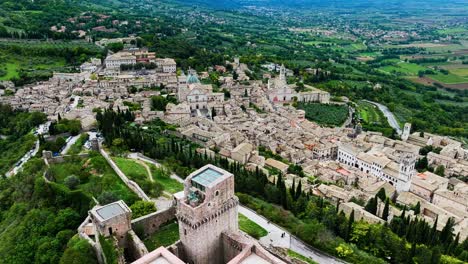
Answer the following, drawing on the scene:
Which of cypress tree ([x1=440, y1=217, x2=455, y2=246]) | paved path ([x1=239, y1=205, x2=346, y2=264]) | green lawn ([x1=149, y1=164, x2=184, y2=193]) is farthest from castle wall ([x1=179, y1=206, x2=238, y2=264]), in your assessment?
cypress tree ([x1=440, y1=217, x2=455, y2=246])

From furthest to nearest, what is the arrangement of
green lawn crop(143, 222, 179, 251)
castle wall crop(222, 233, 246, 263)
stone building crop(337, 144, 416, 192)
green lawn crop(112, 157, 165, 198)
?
1. stone building crop(337, 144, 416, 192)
2. green lawn crop(112, 157, 165, 198)
3. green lawn crop(143, 222, 179, 251)
4. castle wall crop(222, 233, 246, 263)

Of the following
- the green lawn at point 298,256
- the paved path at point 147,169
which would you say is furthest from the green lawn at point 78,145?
the green lawn at point 298,256

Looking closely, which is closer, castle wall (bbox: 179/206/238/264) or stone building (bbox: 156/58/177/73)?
castle wall (bbox: 179/206/238/264)

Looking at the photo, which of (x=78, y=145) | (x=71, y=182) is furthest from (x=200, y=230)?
(x=78, y=145)

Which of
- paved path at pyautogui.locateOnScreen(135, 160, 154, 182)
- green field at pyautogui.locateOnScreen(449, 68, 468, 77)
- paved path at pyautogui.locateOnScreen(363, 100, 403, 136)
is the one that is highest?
paved path at pyautogui.locateOnScreen(135, 160, 154, 182)

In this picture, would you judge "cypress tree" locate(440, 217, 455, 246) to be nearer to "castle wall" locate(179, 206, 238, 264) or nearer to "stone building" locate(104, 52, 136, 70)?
"castle wall" locate(179, 206, 238, 264)

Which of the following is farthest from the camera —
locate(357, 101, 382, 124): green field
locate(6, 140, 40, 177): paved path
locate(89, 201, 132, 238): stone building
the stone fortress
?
locate(357, 101, 382, 124): green field

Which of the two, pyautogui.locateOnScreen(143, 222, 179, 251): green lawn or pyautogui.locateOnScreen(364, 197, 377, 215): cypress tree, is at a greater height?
pyautogui.locateOnScreen(143, 222, 179, 251): green lawn
